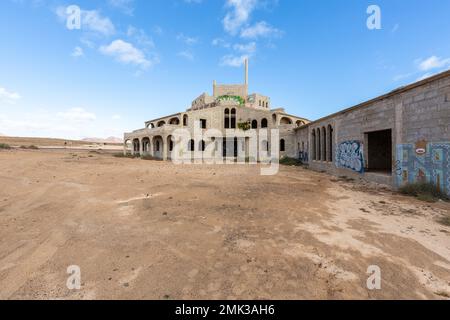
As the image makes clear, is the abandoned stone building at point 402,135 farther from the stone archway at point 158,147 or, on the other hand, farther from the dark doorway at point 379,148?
the stone archway at point 158,147

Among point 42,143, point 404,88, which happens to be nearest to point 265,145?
point 404,88

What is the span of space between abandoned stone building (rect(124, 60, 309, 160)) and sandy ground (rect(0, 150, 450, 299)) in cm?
2181

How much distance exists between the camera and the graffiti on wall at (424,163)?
8.00 m

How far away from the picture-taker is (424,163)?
881 cm

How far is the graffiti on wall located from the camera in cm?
800

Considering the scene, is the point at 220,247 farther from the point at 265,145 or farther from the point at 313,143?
the point at 265,145

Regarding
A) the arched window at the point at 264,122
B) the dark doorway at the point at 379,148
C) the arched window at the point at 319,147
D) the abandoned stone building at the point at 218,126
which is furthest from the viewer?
the arched window at the point at 264,122

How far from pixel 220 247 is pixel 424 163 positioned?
9931 millimetres

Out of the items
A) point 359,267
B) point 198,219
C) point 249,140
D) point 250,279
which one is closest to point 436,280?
point 359,267

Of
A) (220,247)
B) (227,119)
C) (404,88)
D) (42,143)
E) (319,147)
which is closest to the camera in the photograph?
(220,247)

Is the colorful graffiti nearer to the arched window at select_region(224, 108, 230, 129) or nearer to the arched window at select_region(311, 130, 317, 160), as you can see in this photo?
the arched window at select_region(311, 130, 317, 160)

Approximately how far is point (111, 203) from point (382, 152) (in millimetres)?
17837

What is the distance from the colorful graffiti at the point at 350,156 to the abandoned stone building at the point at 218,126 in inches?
507

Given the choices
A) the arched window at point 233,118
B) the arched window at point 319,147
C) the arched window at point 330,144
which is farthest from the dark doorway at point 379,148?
the arched window at point 233,118
